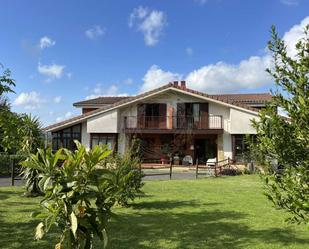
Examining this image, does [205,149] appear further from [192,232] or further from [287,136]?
[287,136]

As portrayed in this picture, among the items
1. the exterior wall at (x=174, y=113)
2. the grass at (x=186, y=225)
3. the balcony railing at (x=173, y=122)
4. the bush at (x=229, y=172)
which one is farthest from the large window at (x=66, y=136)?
the grass at (x=186, y=225)

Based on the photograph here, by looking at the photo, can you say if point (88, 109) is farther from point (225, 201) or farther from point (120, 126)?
point (225, 201)

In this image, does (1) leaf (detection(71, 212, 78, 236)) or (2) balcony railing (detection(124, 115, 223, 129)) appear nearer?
(1) leaf (detection(71, 212, 78, 236))

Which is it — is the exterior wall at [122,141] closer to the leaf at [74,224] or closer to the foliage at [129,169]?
the foliage at [129,169]

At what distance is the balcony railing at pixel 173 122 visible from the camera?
3288cm

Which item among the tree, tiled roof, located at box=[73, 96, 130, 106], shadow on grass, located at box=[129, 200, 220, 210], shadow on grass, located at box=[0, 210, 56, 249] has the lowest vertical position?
shadow on grass, located at box=[0, 210, 56, 249]

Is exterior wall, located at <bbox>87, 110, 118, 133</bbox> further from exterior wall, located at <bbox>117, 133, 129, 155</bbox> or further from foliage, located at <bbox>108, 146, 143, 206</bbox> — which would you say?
foliage, located at <bbox>108, 146, 143, 206</bbox>

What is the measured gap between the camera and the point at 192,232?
863 cm

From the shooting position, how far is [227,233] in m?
8.55

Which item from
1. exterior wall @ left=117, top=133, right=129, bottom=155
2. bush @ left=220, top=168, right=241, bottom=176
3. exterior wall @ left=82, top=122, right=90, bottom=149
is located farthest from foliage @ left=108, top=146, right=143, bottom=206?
exterior wall @ left=82, top=122, right=90, bottom=149

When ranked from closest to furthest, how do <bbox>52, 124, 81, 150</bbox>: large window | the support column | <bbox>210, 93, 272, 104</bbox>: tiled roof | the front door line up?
the support column → the front door → <bbox>52, 124, 81, 150</bbox>: large window → <bbox>210, 93, 272, 104</bbox>: tiled roof

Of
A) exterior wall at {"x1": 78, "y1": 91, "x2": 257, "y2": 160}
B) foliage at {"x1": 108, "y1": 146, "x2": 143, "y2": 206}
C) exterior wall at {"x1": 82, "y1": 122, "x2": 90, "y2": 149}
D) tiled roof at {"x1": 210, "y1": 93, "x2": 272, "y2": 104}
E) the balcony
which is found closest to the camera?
foliage at {"x1": 108, "y1": 146, "x2": 143, "y2": 206}

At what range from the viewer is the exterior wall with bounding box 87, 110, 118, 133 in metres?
33.2

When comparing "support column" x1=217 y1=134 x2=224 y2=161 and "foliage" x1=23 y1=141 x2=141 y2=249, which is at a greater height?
"support column" x1=217 y1=134 x2=224 y2=161
